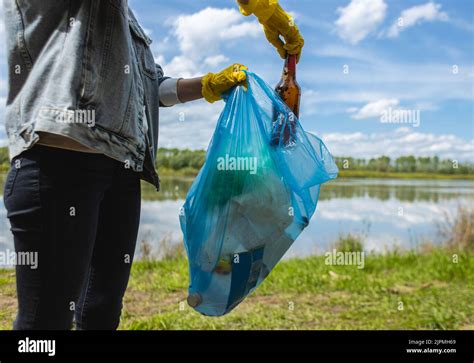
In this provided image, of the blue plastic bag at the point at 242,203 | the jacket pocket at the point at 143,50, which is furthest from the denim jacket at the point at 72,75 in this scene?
the blue plastic bag at the point at 242,203

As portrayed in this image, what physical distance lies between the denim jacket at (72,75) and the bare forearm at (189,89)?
35cm

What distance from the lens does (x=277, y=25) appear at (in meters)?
1.71

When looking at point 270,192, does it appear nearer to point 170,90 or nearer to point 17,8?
point 170,90

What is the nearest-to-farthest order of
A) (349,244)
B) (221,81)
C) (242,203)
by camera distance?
1. (242,203)
2. (221,81)
3. (349,244)

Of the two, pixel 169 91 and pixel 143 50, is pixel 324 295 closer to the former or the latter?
pixel 169 91

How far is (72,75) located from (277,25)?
80 cm

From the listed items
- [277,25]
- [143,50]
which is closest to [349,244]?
[277,25]

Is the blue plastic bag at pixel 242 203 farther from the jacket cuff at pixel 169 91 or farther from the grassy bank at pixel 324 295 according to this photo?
the grassy bank at pixel 324 295

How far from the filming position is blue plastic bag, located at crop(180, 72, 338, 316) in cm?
152

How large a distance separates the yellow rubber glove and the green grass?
1.74m

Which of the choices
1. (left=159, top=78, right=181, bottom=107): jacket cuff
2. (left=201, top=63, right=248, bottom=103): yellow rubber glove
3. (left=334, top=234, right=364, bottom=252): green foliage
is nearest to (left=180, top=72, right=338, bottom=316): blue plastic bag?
(left=201, top=63, right=248, bottom=103): yellow rubber glove

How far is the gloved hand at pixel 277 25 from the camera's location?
1604mm

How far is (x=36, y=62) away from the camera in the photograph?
1.22m

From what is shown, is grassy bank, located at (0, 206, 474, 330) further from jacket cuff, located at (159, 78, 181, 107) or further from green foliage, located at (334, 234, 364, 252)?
jacket cuff, located at (159, 78, 181, 107)
